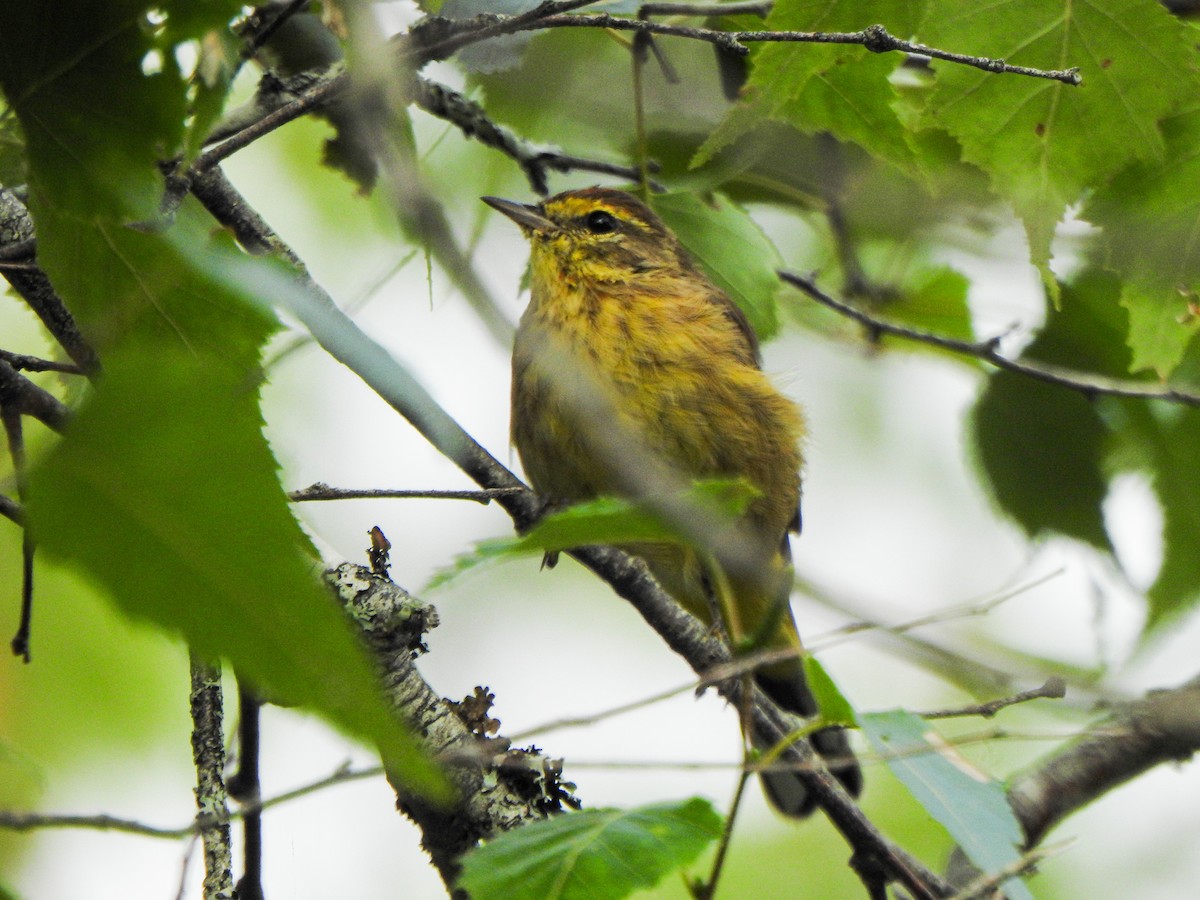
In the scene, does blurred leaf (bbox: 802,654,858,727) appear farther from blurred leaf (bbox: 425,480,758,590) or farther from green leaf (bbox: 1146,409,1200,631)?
green leaf (bbox: 1146,409,1200,631)

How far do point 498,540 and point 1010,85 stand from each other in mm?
2002

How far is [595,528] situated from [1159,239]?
2.23m

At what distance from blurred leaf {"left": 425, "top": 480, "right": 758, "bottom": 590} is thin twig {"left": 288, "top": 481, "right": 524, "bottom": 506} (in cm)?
65

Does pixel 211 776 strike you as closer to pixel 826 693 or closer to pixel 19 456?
pixel 19 456

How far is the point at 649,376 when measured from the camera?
15.8 ft

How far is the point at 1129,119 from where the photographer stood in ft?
9.97

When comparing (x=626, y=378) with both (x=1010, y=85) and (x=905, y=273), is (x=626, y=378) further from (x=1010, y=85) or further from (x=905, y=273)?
(x=1010, y=85)

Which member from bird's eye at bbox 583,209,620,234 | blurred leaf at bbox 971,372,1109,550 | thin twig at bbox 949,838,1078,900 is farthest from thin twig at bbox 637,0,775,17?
bird's eye at bbox 583,209,620,234

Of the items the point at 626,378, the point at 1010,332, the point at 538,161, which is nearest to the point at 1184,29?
the point at 1010,332

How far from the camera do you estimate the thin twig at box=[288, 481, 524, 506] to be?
2332mm

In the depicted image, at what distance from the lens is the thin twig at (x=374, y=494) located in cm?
233

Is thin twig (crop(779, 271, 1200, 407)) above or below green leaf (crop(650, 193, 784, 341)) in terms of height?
below

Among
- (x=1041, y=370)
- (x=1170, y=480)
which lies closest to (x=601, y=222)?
(x=1041, y=370)

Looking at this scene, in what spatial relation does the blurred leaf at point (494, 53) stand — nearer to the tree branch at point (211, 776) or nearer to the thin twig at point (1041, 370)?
the thin twig at point (1041, 370)
